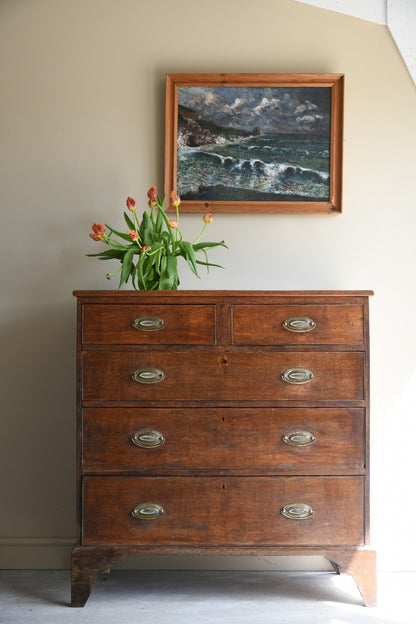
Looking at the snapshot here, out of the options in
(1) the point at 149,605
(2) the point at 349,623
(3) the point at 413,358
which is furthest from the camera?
(3) the point at 413,358

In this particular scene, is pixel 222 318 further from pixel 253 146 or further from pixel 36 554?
pixel 36 554

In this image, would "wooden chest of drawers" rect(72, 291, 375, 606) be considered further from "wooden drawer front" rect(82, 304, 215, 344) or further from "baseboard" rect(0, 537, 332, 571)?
"baseboard" rect(0, 537, 332, 571)

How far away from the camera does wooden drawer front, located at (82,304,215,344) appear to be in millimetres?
2293

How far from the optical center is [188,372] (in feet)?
7.54

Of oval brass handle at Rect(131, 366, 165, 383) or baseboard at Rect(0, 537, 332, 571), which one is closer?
oval brass handle at Rect(131, 366, 165, 383)

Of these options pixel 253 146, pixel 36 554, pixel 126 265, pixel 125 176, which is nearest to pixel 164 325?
pixel 126 265

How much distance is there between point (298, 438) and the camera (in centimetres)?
→ 229

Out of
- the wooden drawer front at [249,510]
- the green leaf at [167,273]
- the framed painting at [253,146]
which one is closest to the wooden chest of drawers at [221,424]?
the wooden drawer front at [249,510]

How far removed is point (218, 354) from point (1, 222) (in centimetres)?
126

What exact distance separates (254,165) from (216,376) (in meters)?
1.05

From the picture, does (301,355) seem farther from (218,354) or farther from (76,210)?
(76,210)

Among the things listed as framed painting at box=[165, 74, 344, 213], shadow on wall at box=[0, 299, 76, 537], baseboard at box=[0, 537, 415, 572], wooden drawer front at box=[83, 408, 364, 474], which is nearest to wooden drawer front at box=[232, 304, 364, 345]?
wooden drawer front at box=[83, 408, 364, 474]

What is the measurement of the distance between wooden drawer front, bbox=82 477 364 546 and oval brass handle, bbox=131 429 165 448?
135 millimetres

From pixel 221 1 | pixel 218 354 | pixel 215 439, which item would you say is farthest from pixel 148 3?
pixel 215 439
